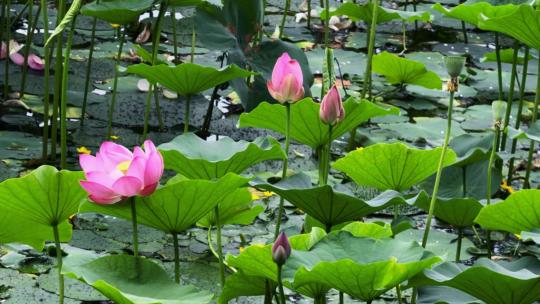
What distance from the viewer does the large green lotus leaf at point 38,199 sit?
153 cm

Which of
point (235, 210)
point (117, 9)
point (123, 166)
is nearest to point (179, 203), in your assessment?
point (123, 166)

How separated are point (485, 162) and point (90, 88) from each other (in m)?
1.29

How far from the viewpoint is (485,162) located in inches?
92.3

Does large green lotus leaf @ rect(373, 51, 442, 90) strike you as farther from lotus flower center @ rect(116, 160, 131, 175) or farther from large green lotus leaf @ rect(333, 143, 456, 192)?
Answer: lotus flower center @ rect(116, 160, 131, 175)

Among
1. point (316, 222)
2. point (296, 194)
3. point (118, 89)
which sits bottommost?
point (118, 89)

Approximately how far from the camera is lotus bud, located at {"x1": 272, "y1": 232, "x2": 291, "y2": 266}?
1322mm

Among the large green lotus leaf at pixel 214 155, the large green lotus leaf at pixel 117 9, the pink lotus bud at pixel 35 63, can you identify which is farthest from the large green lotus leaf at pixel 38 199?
the pink lotus bud at pixel 35 63

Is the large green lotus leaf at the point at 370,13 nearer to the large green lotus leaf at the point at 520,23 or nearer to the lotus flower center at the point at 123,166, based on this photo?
the large green lotus leaf at the point at 520,23

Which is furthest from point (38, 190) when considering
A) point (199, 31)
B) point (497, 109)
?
point (199, 31)

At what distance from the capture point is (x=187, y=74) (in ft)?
7.43

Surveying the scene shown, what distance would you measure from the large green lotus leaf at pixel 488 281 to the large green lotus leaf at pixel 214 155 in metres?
0.36

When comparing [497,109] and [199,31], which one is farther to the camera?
[199,31]

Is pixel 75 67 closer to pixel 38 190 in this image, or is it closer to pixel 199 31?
pixel 199 31

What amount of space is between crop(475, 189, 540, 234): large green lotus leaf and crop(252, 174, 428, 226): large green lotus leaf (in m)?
0.13
